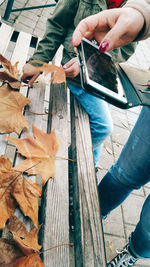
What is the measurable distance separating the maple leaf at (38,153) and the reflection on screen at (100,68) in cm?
36

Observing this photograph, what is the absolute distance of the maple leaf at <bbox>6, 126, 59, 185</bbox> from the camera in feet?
2.65

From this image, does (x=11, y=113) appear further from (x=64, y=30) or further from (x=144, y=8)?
(x=64, y=30)

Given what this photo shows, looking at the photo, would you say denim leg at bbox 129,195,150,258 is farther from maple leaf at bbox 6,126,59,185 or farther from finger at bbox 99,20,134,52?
finger at bbox 99,20,134,52

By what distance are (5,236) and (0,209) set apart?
0.09 metres

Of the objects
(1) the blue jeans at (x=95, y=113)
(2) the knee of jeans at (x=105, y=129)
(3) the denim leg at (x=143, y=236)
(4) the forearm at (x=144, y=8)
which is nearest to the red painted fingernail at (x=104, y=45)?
(4) the forearm at (x=144, y=8)

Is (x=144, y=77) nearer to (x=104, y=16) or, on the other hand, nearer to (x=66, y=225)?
(x=104, y=16)

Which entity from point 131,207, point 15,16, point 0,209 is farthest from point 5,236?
point 15,16

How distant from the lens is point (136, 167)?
1.19m

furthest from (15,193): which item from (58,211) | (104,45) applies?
(104,45)

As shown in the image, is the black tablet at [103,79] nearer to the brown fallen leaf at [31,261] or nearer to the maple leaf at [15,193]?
the maple leaf at [15,193]

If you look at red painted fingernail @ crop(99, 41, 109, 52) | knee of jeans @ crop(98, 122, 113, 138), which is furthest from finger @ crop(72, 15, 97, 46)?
knee of jeans @ crop(98, 122, 113, 138)

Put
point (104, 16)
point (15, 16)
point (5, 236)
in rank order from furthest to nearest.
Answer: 1. point (15, 16)
2. point (104, 16)
3. point (5, 236)

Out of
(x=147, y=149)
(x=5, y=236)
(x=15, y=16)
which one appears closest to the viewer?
(x=5, y=236)

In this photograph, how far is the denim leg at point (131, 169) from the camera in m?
1.15
